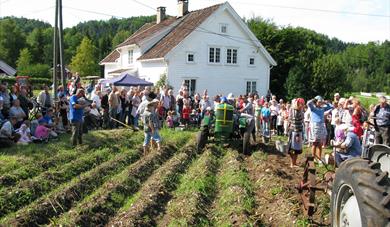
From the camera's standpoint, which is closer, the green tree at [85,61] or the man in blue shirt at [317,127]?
the man in blue shirt at [317,127]

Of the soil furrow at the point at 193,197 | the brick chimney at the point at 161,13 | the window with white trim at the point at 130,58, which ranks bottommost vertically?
the soil furrow at the point at 193,197

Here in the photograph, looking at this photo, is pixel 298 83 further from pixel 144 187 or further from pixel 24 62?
pixel 24 62

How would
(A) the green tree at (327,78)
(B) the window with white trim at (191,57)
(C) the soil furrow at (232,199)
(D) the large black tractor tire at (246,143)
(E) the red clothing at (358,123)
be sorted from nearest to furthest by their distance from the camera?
(C) the soil furrow at (232,199) → (E) the red clothing at (358,123) → (D) the large black tractor tire at (246,143) → (B) the window with white trim at (191,57) → (A) the green tree at (327,78)

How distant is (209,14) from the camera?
31.2m

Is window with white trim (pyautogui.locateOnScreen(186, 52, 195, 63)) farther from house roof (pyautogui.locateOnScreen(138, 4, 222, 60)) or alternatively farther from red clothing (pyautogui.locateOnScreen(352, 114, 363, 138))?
red clothing (pyautogui.locateOnScreen(352, 114, 363, 138))

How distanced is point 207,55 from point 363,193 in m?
28.8

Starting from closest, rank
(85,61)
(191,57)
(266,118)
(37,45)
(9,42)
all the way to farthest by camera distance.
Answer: (266,118), (191,57), (85,61), (9,42), (37,45)

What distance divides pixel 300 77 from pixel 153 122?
24.4 metres

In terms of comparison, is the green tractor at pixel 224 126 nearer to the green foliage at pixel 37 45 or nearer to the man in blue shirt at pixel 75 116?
the man in blue shirt at pixel 75 116

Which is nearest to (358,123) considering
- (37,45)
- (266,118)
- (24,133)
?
(266,118)

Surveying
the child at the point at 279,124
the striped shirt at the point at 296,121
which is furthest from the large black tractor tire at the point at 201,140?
the child at the point at 279,124

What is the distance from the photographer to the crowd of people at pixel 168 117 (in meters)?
11.2

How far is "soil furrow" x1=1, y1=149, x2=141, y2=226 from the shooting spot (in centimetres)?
672

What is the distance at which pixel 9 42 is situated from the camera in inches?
3135
